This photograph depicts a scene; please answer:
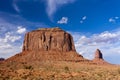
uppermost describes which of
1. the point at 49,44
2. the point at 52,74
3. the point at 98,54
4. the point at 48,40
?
the point at 48,40

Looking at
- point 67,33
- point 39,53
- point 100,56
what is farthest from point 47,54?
point 100,56

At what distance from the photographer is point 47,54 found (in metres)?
95.9

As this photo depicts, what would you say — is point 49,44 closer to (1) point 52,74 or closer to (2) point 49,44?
(2) point 49,44

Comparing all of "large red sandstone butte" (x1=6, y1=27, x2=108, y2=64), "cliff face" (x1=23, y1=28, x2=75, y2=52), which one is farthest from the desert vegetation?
"cliff face" (x1=23, y1=28, x2=75, y2=52)

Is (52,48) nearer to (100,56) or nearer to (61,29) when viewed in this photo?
(61,29)

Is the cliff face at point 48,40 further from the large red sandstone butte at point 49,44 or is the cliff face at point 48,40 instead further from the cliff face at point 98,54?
the cliff face at point 98,54

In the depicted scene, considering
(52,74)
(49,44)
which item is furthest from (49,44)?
(52,74)

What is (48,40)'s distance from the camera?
107m

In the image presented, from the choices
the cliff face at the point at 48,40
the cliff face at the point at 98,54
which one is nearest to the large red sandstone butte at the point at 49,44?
the cliff face at the point at 48,40

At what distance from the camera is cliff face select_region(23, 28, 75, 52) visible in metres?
105

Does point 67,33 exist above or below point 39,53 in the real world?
above

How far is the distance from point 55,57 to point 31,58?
355 inches

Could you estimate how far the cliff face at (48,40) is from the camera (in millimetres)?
105394

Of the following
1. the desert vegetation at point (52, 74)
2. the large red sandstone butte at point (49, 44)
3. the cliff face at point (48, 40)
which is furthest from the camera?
the cliff face at point (48, 40)
